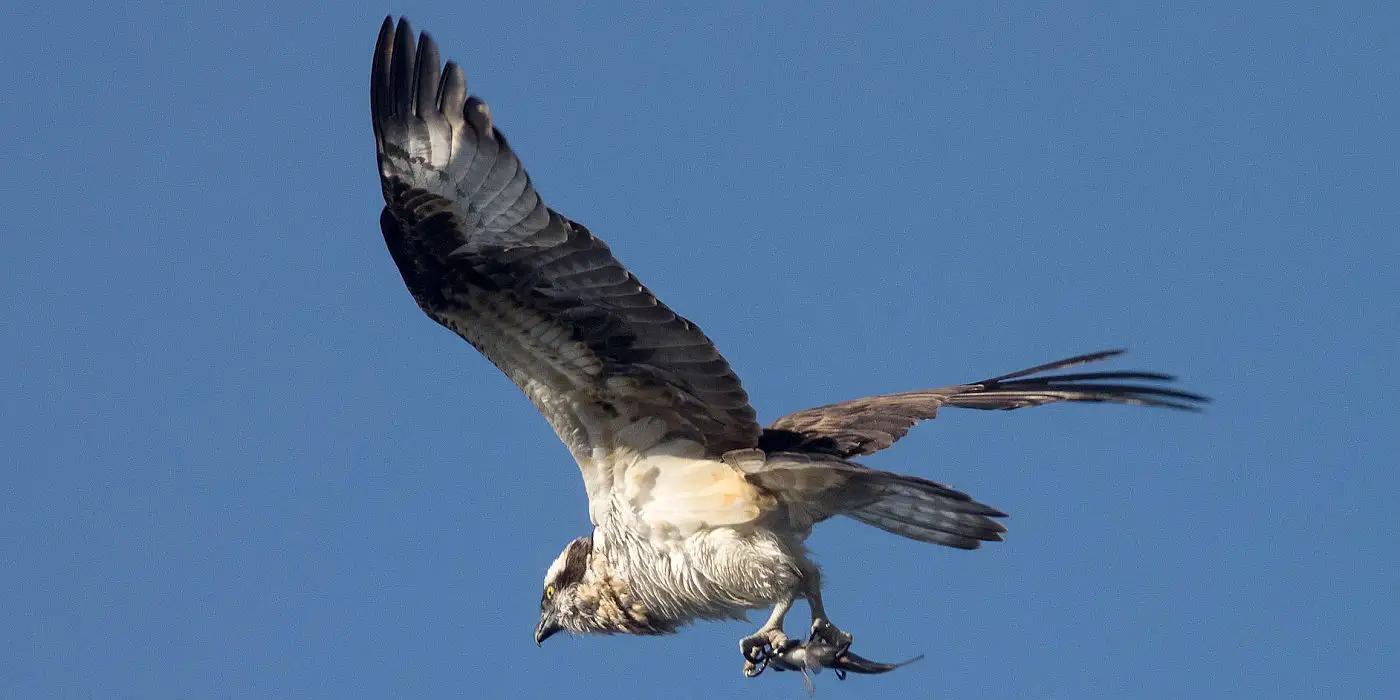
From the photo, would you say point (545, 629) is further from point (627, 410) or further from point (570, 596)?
point (627, 410)

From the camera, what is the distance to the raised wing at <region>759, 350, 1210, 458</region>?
8742mm

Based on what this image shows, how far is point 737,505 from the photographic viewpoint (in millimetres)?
8367

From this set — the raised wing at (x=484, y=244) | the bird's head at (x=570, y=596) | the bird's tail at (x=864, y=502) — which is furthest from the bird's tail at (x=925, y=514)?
the bird's head at (x=570, y=596)

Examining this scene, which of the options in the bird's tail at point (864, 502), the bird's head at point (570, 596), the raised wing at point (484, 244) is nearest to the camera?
the raised wing at point (484, 244)

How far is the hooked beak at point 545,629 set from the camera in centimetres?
945

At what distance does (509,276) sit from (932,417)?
257cm

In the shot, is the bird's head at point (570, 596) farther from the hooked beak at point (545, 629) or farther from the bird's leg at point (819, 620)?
the bird's leg at point (819, 620)

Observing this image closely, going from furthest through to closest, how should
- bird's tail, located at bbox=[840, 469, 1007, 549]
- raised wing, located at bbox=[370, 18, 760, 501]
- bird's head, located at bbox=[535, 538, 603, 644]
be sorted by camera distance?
bird's head, located at bbox=[535, 538, 603, 644]
bird's tail, located at bbox=[840, 469, 1007, 549]
raised wing, located at bbox=[370, 18, 760, 501]

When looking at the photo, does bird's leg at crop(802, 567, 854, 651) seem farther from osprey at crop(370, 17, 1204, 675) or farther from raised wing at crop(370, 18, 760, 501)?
raised wing at crop(370, 18, 760, 501)

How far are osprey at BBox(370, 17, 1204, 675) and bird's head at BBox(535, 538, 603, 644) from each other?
0.04 ft

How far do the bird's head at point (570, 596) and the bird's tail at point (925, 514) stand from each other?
4.71 feet

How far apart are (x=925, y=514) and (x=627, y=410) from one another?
4.45 feet

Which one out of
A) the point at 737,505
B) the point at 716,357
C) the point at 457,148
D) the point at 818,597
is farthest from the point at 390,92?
the point at 818,597

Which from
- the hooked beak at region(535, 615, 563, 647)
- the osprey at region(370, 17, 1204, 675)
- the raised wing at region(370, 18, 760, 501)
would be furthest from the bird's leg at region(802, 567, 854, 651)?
the hooked beak at region(535, 615, 563, 647)
